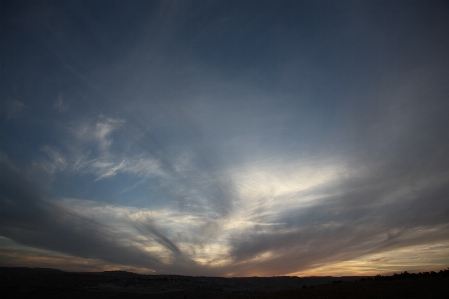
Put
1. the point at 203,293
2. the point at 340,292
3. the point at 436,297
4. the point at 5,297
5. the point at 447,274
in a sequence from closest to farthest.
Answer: the point at 436,297 < the point at 340,292 < the point at 447,274 < the point at 5,297 < the point at 203,293

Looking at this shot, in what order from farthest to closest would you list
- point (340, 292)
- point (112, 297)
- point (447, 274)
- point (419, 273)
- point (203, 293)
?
point (203, 293) < point (112, 297) < point (419, 273) < point (447, 274) < point (340, 292)

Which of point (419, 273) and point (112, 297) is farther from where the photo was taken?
point (112, 297)

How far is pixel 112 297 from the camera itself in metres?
42.8

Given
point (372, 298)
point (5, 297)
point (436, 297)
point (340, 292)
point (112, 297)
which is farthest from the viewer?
point (112, 297)

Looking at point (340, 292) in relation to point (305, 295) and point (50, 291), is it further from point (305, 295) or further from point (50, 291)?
point (50, 291)

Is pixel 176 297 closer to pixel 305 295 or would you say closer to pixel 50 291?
pixel 50 291

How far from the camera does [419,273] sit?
34.8 m

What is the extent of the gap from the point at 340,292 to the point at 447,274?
1435cm

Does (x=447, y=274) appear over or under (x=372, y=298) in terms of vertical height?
over

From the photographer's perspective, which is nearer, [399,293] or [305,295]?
[399,293]

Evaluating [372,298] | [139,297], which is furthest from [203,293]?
[372,298]

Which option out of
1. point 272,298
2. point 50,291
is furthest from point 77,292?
point 272,298

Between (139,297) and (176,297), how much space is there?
6645 millimetres

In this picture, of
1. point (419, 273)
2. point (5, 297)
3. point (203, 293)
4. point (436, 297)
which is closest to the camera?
point (436, 297)
